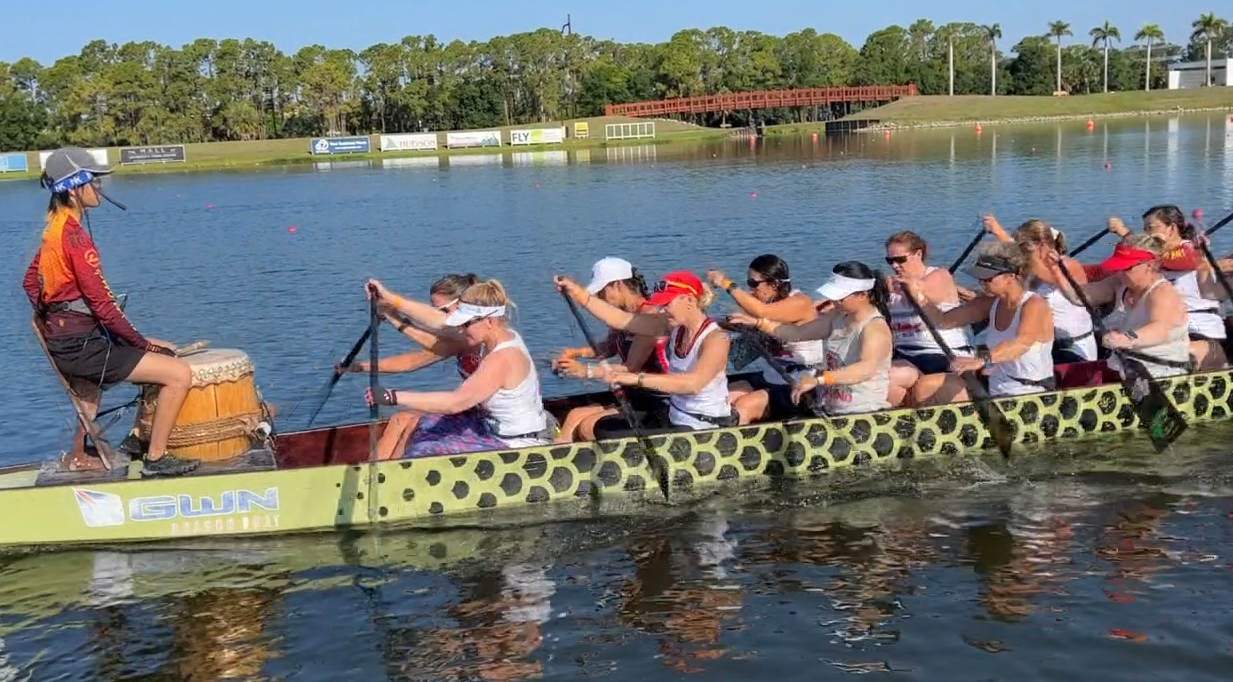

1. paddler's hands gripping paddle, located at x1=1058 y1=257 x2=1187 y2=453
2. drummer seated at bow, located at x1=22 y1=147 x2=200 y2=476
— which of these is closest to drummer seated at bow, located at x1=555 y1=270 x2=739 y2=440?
drummer seated at bow, located at x1=22 y1=147 x2=200 y2=476

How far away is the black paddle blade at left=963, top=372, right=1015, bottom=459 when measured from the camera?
30.8 ft

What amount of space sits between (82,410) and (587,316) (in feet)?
33.4

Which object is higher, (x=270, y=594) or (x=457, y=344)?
(x=457, y=344)

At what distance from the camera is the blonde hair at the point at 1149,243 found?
31.1ft

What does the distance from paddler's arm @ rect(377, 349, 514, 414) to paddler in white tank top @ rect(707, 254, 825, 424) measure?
5.68ft

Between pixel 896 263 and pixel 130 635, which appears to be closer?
pixel 130 635

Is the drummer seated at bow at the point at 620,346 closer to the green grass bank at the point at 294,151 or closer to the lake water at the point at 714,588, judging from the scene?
the lake water at the point at 714,588

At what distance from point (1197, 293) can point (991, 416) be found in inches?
110

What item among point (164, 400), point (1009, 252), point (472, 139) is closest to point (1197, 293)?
point (1009, 252)

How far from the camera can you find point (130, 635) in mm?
7211

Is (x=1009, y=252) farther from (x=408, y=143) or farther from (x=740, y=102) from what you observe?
(x=740, y=102)

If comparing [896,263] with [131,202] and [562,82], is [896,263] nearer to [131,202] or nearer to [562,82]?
[131,202]

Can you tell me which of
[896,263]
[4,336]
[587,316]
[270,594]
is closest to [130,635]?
[270,594]

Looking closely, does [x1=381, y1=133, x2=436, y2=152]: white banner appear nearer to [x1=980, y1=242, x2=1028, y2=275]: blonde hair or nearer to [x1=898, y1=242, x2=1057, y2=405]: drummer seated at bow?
[x1=898, y1=242, x2=1057, y2=405]: drummer seated at bow
